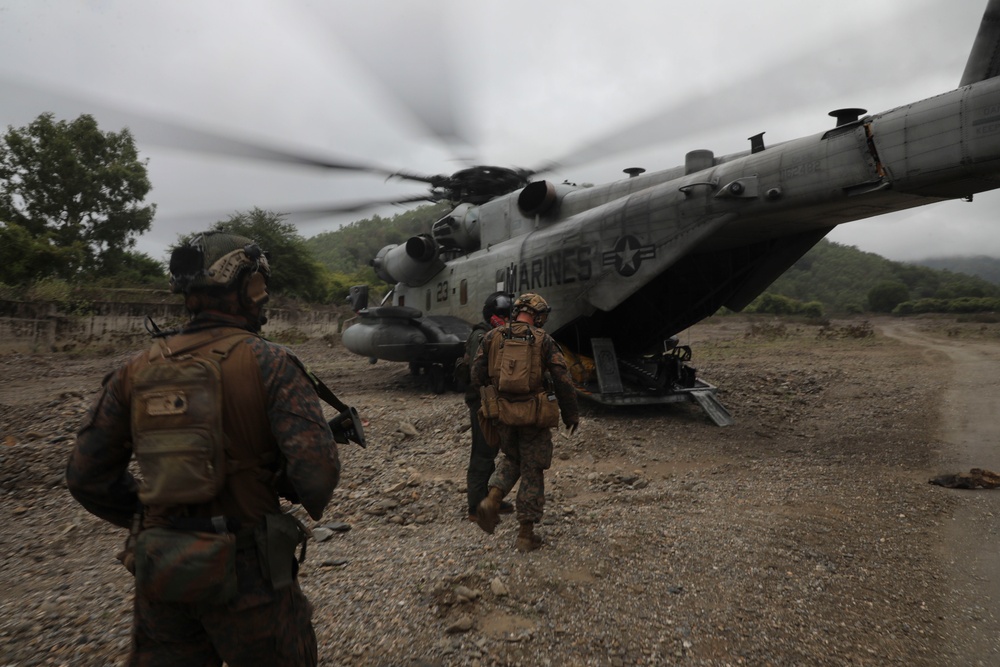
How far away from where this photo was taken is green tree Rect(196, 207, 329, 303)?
2708 centimetres

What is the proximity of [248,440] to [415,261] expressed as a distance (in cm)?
889

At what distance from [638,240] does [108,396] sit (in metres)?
5.72

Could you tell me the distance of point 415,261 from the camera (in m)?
10.3

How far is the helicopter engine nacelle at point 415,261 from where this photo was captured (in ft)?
33.5

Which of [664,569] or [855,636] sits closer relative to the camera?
[855,636]

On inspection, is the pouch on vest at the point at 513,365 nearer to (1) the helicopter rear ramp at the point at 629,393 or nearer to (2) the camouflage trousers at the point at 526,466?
(2) the camouflage trousers at the point at 526,466

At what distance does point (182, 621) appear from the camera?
155 centimetres

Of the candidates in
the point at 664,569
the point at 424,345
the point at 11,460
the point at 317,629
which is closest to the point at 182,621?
the point at 317,629

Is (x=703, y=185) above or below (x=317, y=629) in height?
above

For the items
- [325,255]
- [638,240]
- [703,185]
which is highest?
[325,255]

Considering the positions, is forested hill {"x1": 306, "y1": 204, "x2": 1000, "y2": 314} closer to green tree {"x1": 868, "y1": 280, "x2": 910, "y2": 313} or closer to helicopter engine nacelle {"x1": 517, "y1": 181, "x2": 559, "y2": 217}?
green tree {"x1": 868, "y1": 280, "x2": 910, "y2": 313}

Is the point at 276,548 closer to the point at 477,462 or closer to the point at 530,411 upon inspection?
the point at 530,411

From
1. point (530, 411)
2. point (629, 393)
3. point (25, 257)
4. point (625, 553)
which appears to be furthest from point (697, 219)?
point (25, 257)

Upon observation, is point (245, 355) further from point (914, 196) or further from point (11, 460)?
point (914, 196)
